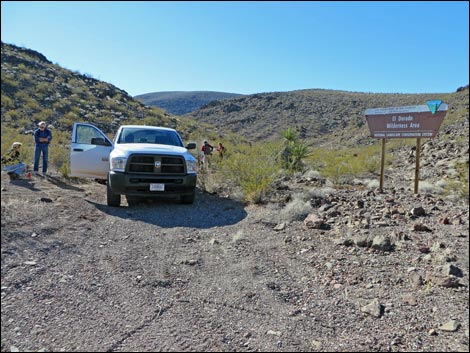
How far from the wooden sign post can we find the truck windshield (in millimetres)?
5194

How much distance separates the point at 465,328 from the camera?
3.44 meters

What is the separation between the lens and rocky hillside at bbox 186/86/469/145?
46.3 m

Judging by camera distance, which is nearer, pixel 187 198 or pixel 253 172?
pixel 187 198

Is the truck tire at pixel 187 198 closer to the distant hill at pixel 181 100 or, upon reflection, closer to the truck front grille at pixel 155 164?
the truck front grille at pixel 155 164

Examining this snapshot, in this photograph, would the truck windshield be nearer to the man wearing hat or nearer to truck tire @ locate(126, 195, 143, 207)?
truck tire @ locate(126, 195, 143, 207)

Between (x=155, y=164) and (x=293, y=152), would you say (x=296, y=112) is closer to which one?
(x=293, y=152)

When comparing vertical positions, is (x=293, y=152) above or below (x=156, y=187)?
above

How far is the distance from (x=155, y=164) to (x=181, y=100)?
82.3 m

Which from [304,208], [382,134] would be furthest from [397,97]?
[304,208]

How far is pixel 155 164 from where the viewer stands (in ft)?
27.9

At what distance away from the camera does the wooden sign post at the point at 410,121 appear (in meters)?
8.74

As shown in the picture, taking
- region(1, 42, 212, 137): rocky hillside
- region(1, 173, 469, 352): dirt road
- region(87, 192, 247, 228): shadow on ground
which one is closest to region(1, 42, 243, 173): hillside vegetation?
region(1, 42, 212, 137): rocky hillside

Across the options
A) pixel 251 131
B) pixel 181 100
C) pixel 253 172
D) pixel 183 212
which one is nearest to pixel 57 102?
pixel 253 172

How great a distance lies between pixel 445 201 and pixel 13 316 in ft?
25.4
